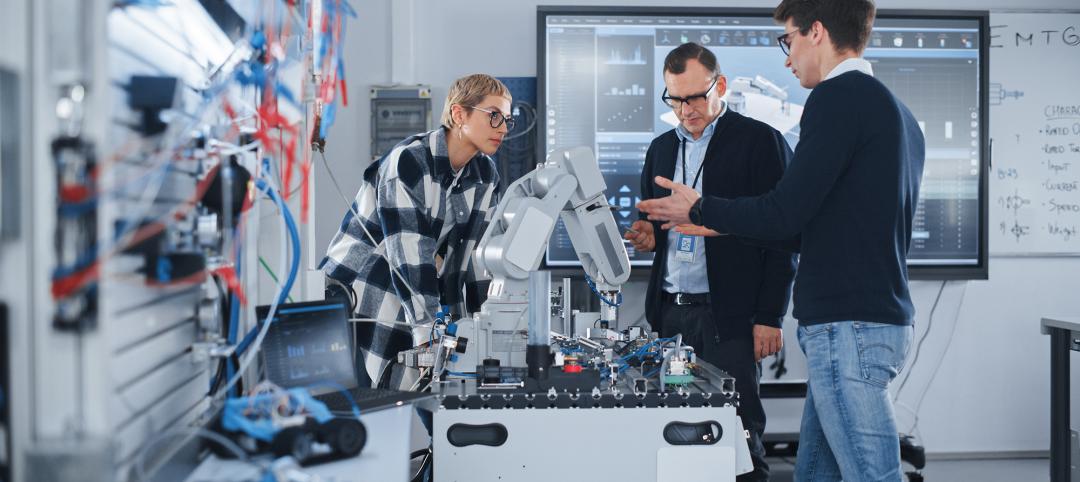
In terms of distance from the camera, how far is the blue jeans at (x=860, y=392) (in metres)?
1.79

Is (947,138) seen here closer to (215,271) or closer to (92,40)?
(215,271)

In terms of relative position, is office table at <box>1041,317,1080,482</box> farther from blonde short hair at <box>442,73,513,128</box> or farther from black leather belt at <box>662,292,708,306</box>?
blonde short hair at <box>442,73,513,128</box>

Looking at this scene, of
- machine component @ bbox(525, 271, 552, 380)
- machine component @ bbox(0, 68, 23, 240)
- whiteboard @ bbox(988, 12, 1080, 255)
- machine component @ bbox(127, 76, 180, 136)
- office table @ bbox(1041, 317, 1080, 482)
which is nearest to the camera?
machine component @ bbox(0, 68, 23, 240)

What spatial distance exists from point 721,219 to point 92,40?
1.38 metres

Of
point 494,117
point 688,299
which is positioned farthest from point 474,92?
point 688,299

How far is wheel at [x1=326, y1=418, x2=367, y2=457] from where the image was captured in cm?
118

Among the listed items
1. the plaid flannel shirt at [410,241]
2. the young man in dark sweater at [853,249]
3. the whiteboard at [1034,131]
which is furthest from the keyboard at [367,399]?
the whiteboard at [1034,131]

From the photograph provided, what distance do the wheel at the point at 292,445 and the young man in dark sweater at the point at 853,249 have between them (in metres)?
1.15

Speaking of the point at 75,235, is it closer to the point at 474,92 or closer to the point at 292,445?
the point at 292,445

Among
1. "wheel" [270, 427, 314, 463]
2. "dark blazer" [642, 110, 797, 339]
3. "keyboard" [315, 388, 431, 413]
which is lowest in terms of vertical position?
"keyboard" [315, 388, 431, 413]

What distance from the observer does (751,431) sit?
2.55m

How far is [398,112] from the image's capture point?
3607mm

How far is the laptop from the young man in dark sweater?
34.5 inches

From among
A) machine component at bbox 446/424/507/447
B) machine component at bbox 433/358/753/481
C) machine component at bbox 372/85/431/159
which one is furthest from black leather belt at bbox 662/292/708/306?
machine component at bbox 372/85/431/159
